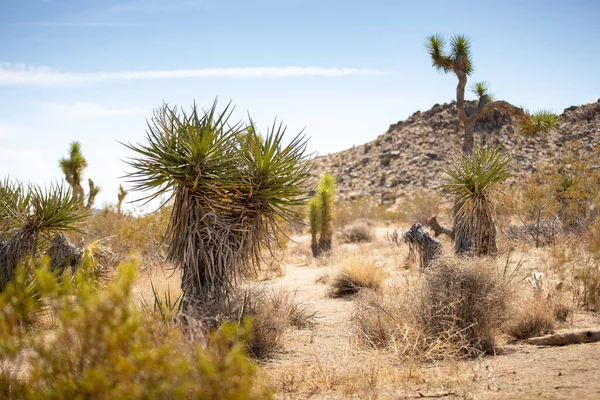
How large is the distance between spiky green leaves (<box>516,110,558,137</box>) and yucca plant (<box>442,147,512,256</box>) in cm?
354

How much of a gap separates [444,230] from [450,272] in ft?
22.1

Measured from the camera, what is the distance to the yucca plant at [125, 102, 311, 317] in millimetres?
7250

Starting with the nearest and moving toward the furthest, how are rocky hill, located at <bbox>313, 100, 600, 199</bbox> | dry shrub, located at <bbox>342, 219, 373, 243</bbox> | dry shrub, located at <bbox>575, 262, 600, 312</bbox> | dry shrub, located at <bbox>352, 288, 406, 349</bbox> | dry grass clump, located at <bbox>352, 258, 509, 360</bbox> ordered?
dry grass clump, located at <bbox>352, 258, 509, 360</bbox>, dry shrub, located at <bbox>352, 288, 406, 349</bbox>, dry shrub, located at <bbox>575, 262, 600, 312</bbox>, dry shrub, located at <bbox>342, 219, 373, 243</bbox>, rocky hill, located at <bbox>313, 100, 600, 199</bbox>

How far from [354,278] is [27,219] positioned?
640 centimetres

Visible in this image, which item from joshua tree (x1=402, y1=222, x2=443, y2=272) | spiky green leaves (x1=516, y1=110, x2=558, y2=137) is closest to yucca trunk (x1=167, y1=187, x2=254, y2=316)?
joshua tree (x1=402, y1=222, x2=443, y2=272)

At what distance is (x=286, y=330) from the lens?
8445 mm

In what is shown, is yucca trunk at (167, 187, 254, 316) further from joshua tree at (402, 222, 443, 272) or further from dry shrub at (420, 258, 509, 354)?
joshua tree at (402, 222, 443, 272)

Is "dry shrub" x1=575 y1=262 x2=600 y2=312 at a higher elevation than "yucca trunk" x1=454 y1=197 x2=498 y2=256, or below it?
below

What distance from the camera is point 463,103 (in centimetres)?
1454

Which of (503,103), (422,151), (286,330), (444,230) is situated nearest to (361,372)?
(286,330)

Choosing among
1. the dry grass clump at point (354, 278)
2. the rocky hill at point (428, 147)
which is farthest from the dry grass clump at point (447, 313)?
the rocky hill at point (428, 147)

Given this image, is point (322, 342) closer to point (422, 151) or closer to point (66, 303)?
point (66, 303)

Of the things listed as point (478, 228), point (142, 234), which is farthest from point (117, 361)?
point (142, 234)

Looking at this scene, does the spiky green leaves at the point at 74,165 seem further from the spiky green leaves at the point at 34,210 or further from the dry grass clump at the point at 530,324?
the dry grass clump at the point at 530,324
